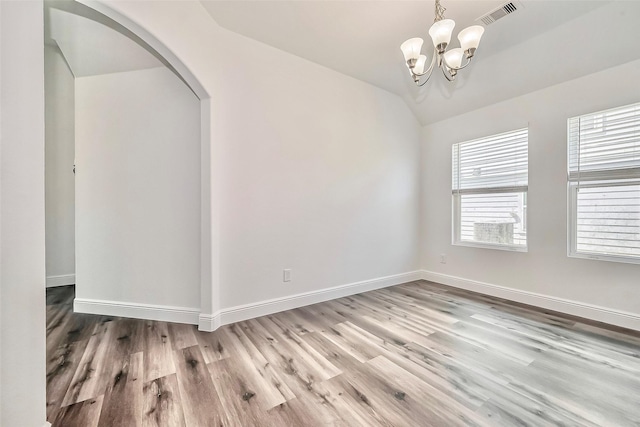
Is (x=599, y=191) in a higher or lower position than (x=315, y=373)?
higher

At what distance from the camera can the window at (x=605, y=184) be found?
2.34 meters

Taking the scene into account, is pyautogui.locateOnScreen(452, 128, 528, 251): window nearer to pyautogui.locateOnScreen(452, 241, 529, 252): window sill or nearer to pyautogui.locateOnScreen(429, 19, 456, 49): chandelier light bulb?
pyautogui.locateOnScreen(452, 241, 529, 252): window sill

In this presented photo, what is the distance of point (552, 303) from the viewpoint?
276 cm

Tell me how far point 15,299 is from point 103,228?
187 cm

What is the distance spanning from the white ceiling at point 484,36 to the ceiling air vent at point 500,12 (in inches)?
1.7

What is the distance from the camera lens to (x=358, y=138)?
134 inches

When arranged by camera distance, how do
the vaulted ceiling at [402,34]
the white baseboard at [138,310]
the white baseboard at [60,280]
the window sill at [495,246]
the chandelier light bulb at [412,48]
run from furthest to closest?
1. the white baseboard at [60,280]
2. the window sill at [495,246]
3. the white baseboard at [138,310]
4. the vaulted ceiling at [402,34]
5. the chandelier light bulb at [412,48]

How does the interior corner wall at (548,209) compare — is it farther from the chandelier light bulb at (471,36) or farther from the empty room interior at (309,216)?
the chandelier light bulb at (471,36)

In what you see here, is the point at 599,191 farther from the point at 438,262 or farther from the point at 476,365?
the point at 476,365

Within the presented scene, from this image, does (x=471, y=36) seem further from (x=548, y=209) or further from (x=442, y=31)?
(x=548, y=209)

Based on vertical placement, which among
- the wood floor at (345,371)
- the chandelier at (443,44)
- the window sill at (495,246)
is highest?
the chandelier at (443,44)

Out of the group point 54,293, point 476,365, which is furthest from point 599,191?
point 54,293

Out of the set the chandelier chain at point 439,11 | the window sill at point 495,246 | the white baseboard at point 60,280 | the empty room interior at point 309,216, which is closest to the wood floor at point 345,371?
the empty room interior at point 309,216

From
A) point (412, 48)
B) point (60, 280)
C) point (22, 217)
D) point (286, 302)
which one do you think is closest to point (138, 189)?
point (22, 217)
